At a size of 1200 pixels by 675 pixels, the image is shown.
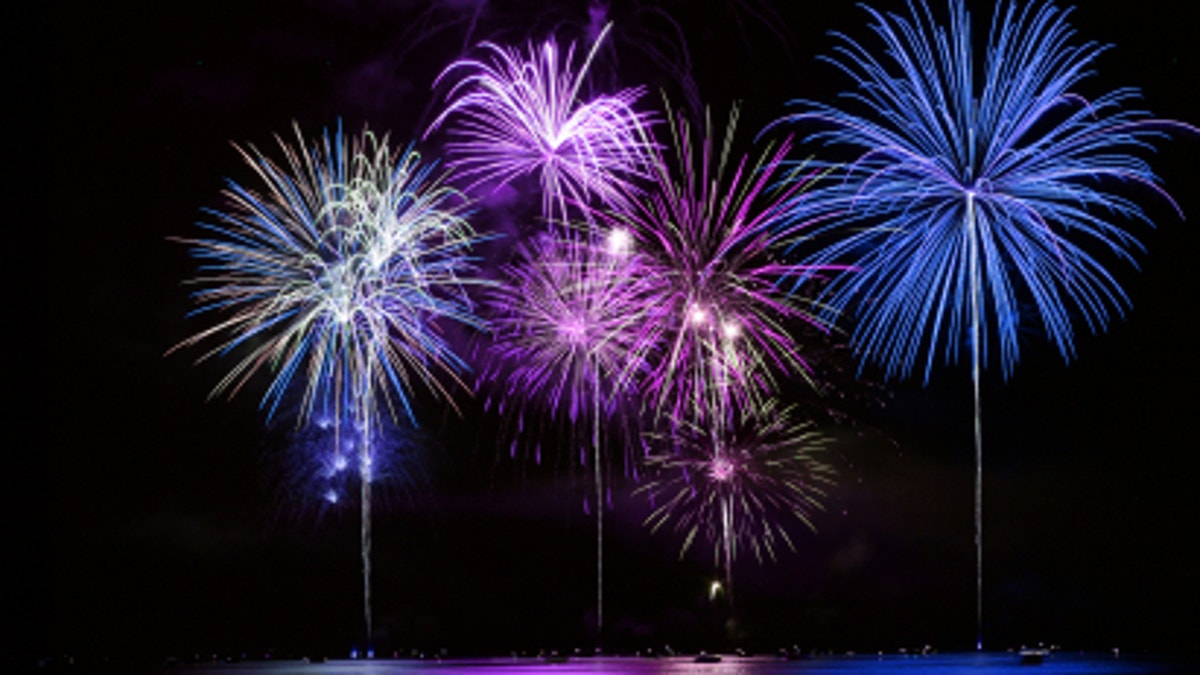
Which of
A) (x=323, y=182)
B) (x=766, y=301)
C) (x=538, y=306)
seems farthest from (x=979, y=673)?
(x=323, y=182)

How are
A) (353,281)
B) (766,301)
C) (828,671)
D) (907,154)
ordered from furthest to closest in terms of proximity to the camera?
(828,671) < (353,281) < (766,301) < (907,154)

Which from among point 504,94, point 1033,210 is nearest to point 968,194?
point 1033,210

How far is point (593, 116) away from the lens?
27641 millimetres

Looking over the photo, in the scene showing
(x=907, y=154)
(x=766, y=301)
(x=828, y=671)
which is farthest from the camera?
(x=828, y=671)

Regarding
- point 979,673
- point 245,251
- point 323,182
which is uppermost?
point 323,182

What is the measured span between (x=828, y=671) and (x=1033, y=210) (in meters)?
20.2

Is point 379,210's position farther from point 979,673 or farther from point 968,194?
point 979,673

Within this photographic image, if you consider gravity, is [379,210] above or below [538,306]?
above

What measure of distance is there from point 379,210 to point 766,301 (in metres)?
11.9

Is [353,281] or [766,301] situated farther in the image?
[353,281]

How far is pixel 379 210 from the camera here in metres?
31.0

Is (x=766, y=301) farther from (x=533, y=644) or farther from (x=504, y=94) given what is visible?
(x=533, y=644)

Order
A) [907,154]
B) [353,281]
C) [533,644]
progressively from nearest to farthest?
[907,154]
[353,281]
[533,644]

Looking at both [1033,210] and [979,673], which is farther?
[979,673]
